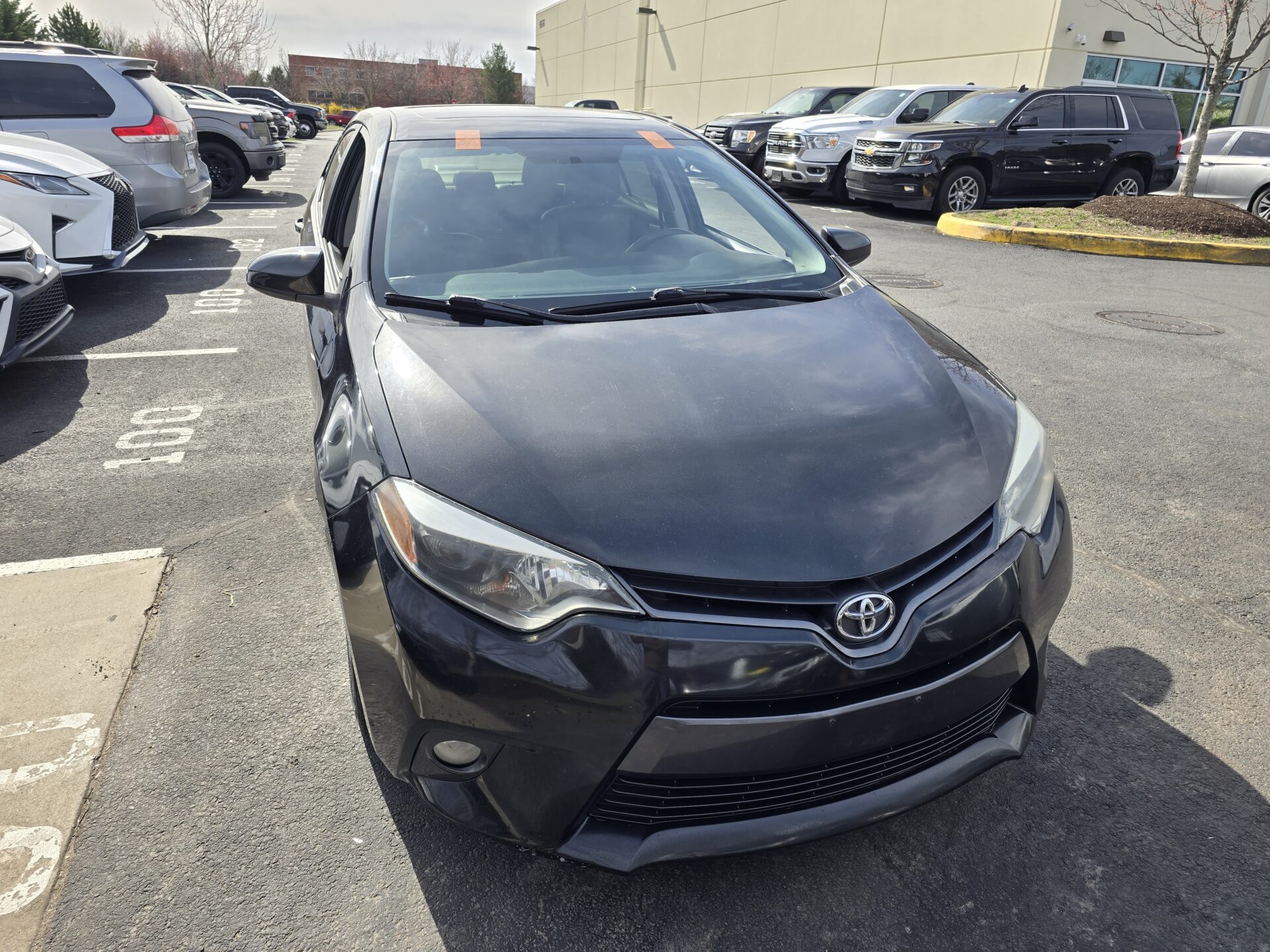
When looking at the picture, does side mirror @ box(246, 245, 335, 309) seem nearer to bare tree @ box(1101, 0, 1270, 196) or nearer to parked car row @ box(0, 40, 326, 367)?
parked car row @ box(0, 40, 326, 367)

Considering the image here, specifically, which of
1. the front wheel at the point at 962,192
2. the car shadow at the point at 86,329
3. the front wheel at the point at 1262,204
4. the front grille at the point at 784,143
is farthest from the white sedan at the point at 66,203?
the front wheel at the point at 1262,204

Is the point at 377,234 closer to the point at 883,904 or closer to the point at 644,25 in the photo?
the point at 883,904

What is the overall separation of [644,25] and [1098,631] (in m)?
41.5

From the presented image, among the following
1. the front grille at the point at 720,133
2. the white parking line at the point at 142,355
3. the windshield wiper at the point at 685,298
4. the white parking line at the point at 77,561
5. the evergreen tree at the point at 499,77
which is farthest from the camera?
the evergreen tree at the point at 499,77

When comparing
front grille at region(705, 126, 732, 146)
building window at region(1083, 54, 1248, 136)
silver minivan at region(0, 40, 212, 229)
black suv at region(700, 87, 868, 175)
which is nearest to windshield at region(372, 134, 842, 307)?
silver minivan at region(0, 40, 212, 229)

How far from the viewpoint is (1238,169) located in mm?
12352

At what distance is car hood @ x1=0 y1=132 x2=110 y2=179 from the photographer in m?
6.45

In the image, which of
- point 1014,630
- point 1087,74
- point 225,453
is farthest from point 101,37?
point 1014,630

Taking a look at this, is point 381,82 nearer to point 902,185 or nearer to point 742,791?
point 902,185

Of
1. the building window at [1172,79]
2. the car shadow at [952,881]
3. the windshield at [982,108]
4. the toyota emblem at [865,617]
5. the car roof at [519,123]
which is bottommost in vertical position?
the car shadow at [952,881]

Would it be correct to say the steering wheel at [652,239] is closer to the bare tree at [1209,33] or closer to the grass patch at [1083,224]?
the grass patch at [1083,224]

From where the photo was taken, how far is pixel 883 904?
198 centimetres

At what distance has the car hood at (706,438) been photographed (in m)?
1.78

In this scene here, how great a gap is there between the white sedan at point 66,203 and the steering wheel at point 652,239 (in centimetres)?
538
